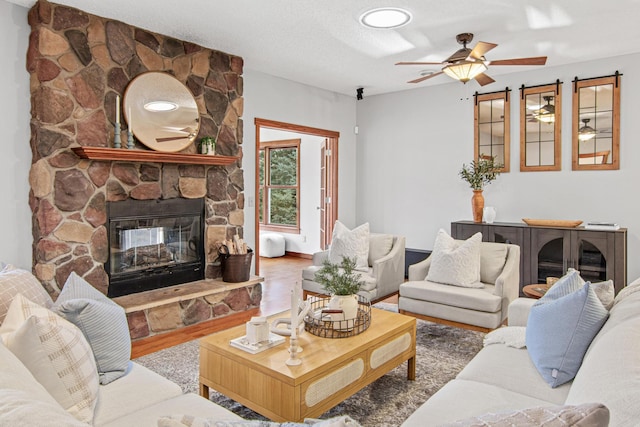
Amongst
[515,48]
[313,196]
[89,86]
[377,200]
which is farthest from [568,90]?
[89,86]

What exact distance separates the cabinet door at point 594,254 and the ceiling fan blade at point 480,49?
229cm

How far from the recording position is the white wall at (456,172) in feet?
15.6

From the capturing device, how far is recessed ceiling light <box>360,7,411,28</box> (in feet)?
11.5

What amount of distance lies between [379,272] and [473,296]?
113cm

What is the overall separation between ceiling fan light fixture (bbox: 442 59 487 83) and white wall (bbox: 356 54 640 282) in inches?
70.9

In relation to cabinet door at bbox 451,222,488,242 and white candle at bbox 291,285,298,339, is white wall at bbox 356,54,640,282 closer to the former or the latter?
cabinet door at bbox 451,222,488,242

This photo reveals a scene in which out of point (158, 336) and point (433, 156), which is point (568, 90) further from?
point (158, 336)

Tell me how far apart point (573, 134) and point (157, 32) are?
4513mm

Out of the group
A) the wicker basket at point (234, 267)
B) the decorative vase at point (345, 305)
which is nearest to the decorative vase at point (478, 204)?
the wicker basket at point (234, 267)

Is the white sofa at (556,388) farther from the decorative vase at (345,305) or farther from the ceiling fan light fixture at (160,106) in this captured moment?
the ceiling fan light fixture at (160,106)

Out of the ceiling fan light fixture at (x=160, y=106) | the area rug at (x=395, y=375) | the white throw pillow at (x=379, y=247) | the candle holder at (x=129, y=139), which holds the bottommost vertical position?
the area rug at (x=395, y=375)

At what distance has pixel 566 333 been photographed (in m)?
1.95

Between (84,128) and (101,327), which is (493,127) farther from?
(101,327)

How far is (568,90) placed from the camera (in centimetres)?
507
